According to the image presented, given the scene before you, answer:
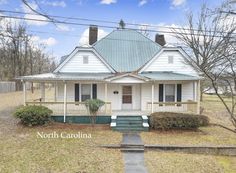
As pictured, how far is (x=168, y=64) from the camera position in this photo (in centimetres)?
2169

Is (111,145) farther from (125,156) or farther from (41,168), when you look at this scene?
(41,168)

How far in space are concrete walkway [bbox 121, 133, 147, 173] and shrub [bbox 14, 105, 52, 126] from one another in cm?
524

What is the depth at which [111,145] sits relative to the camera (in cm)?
1329

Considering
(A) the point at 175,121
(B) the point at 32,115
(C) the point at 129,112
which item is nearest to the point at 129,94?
(C) the point at 129,112

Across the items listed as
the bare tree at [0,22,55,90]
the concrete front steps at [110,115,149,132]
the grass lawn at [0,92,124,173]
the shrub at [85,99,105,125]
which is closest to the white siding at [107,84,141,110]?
the concrete front steps at [110,115,149,132]

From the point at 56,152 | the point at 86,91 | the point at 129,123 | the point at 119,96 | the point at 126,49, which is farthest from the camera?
the point at 126,49

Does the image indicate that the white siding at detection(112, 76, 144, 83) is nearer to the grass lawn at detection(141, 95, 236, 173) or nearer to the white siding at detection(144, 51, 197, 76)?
the white siding at detection(144, 51, 197, 76)

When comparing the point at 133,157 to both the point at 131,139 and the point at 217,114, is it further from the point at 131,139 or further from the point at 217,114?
the point at 217,114

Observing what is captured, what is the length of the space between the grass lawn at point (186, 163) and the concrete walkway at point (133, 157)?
0.26 metres

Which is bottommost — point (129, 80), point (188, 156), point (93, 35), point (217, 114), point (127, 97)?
point (188, 156)

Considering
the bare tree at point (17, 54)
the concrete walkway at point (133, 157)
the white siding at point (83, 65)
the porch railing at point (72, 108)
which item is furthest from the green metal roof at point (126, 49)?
the bare tree at point (17, 54)

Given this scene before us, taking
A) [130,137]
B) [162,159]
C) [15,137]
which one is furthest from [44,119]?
[162,159]

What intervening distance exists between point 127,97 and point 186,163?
10.1 m

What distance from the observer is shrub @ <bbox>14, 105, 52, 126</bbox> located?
54.4ft
